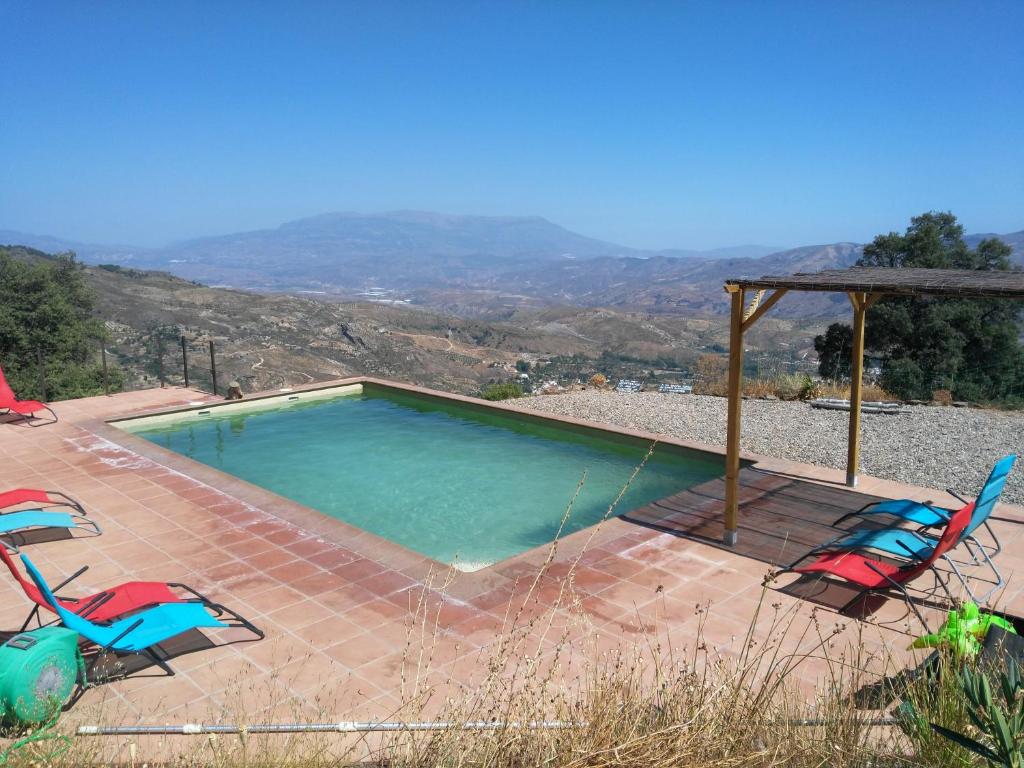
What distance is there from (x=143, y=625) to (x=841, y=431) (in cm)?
832

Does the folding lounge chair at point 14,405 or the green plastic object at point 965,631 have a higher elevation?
the green plastic object at point 965,631

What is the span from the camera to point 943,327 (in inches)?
632

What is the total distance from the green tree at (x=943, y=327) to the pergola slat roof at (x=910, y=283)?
10122mm

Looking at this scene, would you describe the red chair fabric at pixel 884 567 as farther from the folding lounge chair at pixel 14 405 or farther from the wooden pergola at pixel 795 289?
the folding lounge chair at pixel 14 405

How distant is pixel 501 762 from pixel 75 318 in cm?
1948

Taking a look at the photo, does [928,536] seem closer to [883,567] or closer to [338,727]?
[883,567]

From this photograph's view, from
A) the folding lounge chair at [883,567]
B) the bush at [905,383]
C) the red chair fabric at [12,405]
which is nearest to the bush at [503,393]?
the bush at [905,383]

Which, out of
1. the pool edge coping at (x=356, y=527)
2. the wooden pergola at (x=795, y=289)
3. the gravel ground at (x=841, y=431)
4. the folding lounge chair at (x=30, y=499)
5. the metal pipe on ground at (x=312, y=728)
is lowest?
the gravel ground at (x=841, y=431)

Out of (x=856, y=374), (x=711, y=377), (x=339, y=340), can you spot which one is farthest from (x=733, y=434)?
(x=339, y=340)

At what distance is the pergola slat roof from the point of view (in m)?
4.61

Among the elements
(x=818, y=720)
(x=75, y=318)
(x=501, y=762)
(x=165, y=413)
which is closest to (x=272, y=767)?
(x=501, y=762)

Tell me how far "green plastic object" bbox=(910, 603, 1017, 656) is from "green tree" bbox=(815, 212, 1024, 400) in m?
12.7

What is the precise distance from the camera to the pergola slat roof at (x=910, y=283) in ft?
15.1

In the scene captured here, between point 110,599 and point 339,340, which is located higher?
point 110,599
